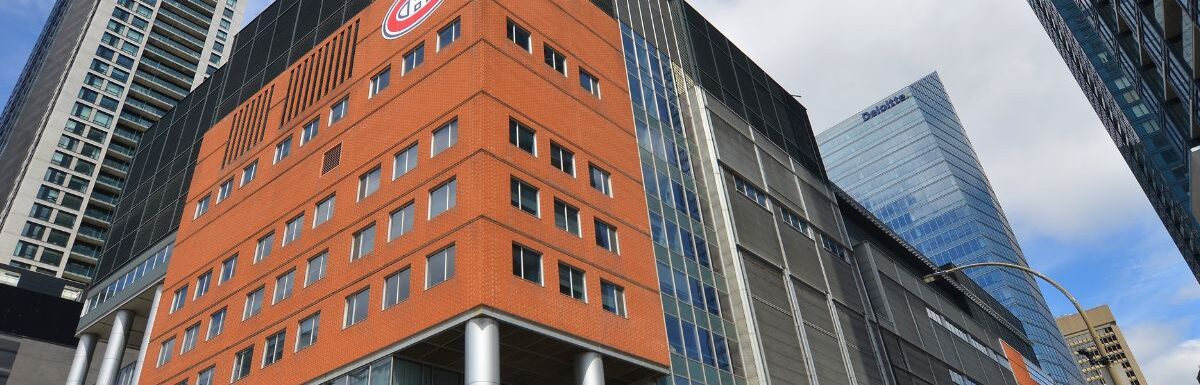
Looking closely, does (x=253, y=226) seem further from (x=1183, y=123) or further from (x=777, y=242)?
(x=1183, y=123)

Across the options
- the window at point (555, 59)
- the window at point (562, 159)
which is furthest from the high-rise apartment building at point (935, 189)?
the window at point (562, 159)

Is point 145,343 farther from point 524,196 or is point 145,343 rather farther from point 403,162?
point 524,196

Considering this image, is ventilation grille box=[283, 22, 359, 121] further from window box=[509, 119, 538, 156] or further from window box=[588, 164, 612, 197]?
window box=[588, 164, 612, 197]

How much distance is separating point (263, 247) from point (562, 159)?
16645 mm

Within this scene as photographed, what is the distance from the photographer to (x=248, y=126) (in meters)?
48.1

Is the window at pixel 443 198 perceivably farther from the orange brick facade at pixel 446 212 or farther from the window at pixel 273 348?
the window at pixel 273 348

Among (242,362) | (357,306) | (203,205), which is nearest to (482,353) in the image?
(357,306)

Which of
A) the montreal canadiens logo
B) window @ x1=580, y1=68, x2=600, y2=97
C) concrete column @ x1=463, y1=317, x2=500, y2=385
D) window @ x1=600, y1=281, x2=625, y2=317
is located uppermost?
the montreal canadiens logo

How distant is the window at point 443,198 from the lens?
101 feet

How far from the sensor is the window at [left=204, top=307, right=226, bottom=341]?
1523 inches

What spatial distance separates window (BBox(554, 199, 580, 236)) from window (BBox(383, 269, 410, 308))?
6.36 m

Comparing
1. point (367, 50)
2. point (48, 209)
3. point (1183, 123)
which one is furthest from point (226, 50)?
point (1183, 123)

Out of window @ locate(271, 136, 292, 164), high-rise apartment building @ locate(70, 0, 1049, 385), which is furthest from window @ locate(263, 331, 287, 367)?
window @ locate(271, 136, 292, 164)

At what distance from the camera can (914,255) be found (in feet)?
246
